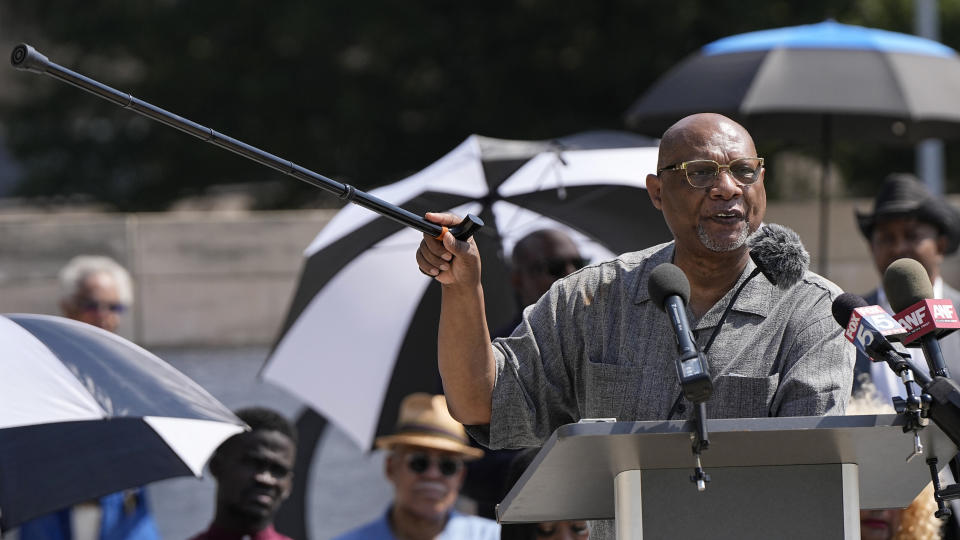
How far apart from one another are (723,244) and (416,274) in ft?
10.6

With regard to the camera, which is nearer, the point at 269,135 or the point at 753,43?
the point at 753,43

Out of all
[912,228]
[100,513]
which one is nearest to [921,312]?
[912,228]

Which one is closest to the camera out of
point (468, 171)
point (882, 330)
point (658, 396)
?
point (882, 330)

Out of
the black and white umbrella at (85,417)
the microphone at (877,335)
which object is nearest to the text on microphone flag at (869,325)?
the microphone at (877,335)

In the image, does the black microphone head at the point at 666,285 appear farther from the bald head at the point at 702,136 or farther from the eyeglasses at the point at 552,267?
the eyeglasses at the point at 552,267

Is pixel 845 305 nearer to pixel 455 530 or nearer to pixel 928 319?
pixel 928 319

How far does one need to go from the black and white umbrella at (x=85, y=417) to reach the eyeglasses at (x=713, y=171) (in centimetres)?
152

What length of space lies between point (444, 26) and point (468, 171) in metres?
8.23

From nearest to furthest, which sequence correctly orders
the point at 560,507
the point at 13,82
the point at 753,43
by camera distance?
1. the point at 560,507
2. the point at 753,43
3. the point at 13,82

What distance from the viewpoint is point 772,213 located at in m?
10.4

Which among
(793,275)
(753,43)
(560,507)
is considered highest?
(753,43)

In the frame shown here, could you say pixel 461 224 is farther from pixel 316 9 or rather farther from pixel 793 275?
pixel 316 9

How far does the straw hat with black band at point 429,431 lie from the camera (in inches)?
239

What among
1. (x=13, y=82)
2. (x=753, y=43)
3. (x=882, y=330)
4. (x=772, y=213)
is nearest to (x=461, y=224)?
(x=882, y=330)
